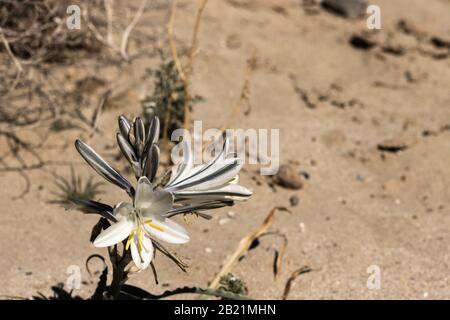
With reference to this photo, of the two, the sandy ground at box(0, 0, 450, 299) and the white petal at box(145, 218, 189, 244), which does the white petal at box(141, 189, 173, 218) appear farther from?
the sandy ground at box(0, 0, 450, 299)

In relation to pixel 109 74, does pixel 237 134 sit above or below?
below

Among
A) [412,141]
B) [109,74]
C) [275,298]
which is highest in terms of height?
[109,74]

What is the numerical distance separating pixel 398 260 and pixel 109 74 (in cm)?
183

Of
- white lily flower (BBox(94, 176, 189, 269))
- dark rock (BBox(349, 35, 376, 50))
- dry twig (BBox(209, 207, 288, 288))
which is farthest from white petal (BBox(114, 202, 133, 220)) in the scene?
dark rock (BBox(349, 35, 376, 50))

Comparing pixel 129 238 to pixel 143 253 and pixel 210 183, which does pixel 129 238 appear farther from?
pixel 210 183

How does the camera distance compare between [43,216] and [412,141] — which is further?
[412,141]

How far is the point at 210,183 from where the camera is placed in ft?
5.60

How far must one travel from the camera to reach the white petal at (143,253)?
1612 mm

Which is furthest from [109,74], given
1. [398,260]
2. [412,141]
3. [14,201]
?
[398,260]

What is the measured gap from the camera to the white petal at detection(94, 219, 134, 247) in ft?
5.17

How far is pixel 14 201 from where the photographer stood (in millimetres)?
2861

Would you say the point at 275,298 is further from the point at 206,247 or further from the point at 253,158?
the point at 253,158

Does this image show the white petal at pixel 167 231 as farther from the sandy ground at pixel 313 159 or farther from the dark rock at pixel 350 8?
Answer: the dark rock at pixel 350 8
